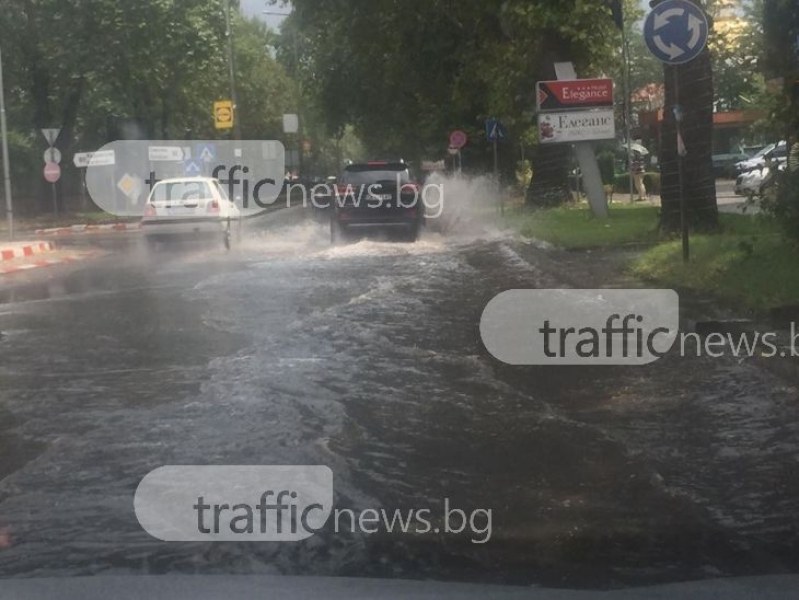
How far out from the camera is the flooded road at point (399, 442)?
512 centimetres

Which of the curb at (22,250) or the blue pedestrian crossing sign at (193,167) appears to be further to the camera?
the blue pedestrian crossing sign at (193,167)

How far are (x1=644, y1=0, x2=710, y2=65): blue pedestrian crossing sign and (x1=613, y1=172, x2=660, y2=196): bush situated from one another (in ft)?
83.4

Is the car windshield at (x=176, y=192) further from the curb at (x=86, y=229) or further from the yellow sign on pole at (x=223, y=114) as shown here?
the yellow sign on pole at (x=223, y=114)

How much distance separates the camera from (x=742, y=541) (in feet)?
17.5

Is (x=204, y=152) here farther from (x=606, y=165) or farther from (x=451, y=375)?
(x=451, y=375)

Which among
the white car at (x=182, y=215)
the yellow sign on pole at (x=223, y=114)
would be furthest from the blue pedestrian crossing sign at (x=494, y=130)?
the yellow sign on pole at (x=223, y=114)

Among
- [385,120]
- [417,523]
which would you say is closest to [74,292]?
[417,523]

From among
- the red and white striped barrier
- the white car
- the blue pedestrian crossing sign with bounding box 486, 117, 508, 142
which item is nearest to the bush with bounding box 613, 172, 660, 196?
the blue pedestrian crossing sign with bounding box 486, 117, 508, 142

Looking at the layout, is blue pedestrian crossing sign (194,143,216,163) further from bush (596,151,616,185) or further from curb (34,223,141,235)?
bush (596,151,616,185)

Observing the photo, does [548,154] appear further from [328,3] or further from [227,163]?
[227,163]

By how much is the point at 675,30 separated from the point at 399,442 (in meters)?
7.43

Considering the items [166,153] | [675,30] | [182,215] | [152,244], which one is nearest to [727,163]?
[166,153]

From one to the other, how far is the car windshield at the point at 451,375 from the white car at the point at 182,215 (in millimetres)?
57

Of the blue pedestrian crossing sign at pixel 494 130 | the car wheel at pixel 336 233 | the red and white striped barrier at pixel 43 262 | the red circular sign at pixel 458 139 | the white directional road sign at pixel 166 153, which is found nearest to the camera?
the red and white striped barrier at pixel 43 262
